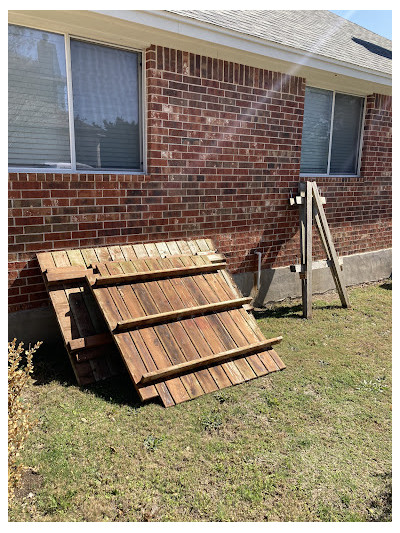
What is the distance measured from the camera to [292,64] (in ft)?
18.5

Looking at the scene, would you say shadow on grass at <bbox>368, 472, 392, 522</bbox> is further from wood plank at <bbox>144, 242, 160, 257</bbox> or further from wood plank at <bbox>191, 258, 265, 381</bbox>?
wood plank at <bbox>144, 242, 160, 257</bbox>

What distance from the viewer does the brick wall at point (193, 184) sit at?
4.23 m

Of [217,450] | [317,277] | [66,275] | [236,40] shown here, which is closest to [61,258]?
[66,275]

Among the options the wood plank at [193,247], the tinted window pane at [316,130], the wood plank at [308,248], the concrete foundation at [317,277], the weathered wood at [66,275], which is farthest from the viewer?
the tinted window pane at [316,130]

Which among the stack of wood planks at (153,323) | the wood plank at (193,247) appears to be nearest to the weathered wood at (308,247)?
the stack of wood planks at (153,323)

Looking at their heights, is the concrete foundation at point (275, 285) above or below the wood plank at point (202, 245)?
below

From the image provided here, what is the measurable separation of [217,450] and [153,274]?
201 cm

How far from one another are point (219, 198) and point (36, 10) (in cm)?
301

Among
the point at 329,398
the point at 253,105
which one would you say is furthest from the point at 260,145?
the point at 329,398

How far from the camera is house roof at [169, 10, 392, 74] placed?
5012 millimetres

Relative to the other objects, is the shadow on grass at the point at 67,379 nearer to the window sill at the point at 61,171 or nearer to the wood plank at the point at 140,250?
the wood plank at the point at 140,250

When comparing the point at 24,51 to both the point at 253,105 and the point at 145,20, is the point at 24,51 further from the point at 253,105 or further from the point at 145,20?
the point at 253,105

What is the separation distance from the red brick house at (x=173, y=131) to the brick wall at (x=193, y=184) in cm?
2

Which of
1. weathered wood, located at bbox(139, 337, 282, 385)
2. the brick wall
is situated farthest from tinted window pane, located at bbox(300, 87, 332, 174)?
weathered wood, located at bbox(139, 337, 282, 385)
